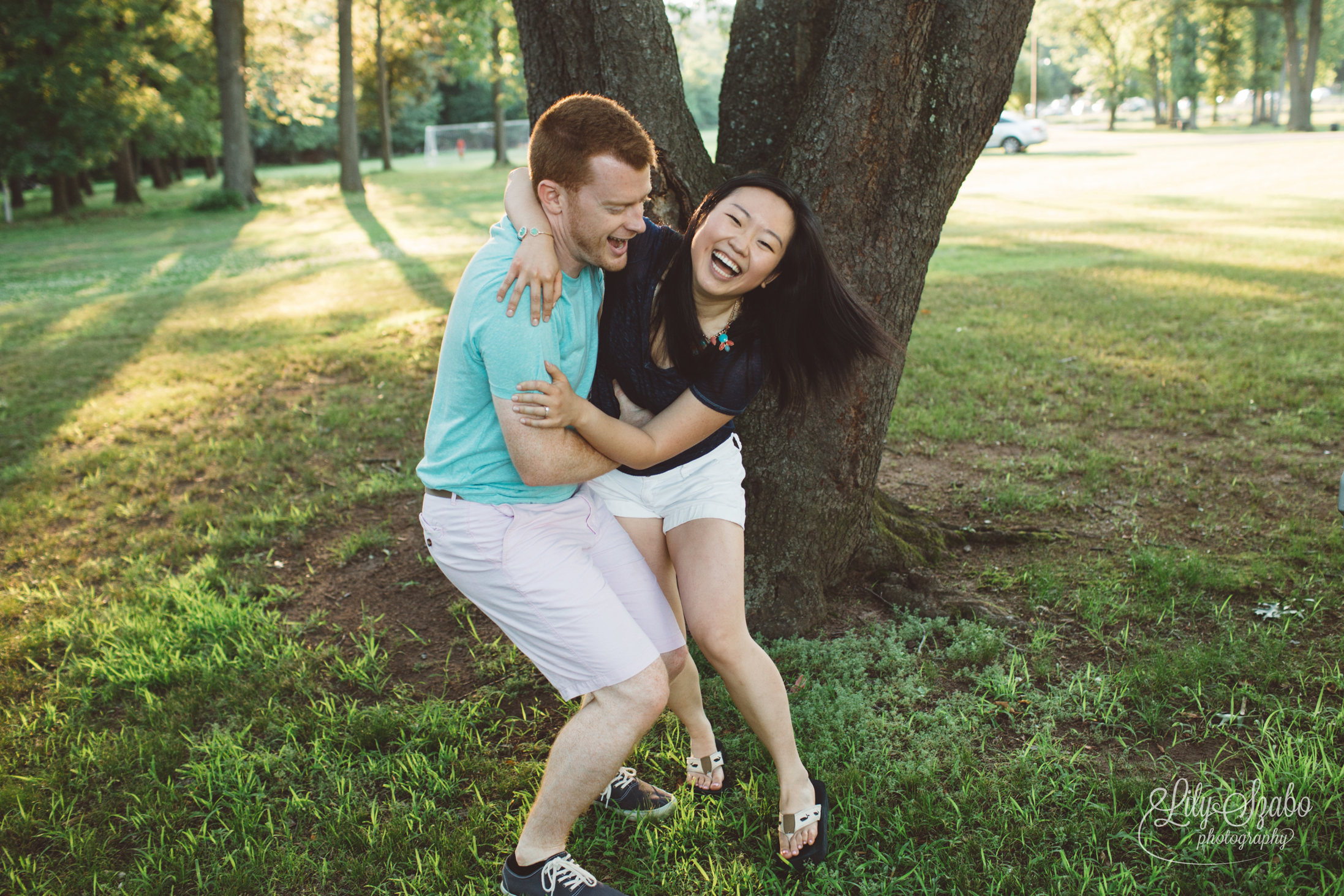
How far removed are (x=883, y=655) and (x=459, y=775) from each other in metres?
1.69

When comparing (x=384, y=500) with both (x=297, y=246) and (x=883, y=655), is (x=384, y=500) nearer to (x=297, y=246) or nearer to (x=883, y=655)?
(x=883, y=655)

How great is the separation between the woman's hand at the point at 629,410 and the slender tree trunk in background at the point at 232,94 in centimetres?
2564

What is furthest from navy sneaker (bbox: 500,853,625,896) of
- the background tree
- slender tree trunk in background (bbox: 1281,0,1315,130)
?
the background tree

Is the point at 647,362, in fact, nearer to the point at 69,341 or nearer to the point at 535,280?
the point at 535,280

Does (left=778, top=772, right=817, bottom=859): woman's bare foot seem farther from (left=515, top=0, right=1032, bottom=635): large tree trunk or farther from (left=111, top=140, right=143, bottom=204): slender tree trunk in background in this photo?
(left=111, top=140, right=143, bottom=204): slender tree trunk in background

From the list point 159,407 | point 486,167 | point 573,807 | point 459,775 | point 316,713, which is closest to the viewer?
point 573,807

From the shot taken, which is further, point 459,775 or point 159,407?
point 159,407

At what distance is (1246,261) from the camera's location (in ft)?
35.5

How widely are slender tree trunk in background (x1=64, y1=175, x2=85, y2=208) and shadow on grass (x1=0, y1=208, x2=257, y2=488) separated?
15.2 m

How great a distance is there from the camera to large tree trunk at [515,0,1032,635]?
3.18 m

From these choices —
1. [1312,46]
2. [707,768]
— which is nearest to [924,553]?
[707,768]

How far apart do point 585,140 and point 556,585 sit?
47.1 inches

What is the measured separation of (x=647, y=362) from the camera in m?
2.65

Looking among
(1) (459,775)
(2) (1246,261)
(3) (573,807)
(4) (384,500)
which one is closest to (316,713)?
(1) (459,775)
